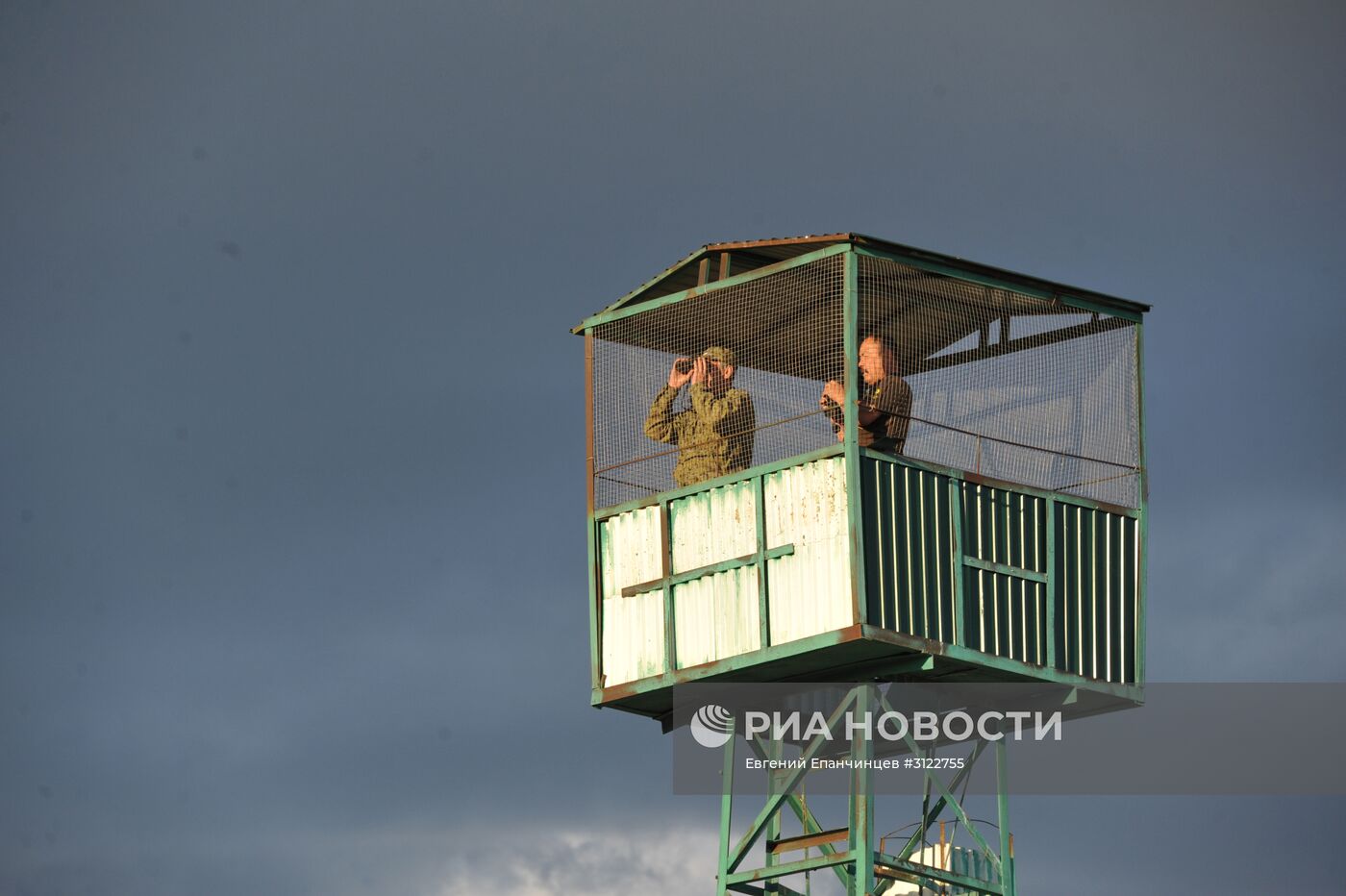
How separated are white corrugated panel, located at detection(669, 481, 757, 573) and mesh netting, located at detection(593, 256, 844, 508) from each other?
518 mm

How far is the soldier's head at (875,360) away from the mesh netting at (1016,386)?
16 cm

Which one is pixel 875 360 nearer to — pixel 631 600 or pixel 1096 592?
pixel 1096 592

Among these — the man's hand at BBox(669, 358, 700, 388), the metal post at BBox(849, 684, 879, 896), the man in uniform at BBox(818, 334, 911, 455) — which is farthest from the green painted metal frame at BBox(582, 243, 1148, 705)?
the metal post at BBox(849, 684, 879, 896)

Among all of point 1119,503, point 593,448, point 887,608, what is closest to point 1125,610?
point 1119,503

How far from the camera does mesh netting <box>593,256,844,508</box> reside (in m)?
41.1

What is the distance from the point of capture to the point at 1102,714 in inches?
1671

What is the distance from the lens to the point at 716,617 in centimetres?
4103

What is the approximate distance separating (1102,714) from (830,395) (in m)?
5.93

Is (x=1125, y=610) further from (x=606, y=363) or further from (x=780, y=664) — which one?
(x=606, y=363)

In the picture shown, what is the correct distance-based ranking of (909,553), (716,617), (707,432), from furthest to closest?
1. (707,432)
2. (716,617)
3. (909,553)

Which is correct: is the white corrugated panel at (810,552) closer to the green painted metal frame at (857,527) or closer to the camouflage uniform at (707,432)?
the green painted metal frame at (857,527)

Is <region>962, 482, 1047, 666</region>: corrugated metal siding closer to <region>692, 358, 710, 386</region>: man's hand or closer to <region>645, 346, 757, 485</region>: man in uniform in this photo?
<region>645, 346, 757, 485</region>: man in uniform

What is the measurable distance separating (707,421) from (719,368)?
0.75 m

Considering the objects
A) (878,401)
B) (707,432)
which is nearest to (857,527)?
(878,401)
